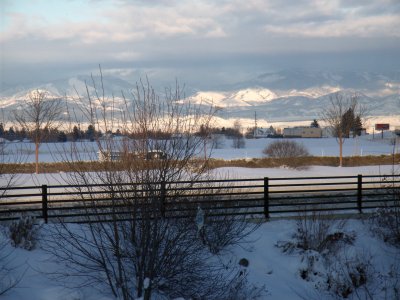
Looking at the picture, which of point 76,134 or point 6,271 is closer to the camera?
point 76,134

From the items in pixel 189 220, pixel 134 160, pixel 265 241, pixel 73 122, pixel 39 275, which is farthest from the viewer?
pixel 265 241

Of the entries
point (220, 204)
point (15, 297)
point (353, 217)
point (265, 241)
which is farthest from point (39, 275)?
point (353, 217)

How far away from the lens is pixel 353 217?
1557 centimetres

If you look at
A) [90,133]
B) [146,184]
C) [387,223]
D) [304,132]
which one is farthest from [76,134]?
[304,132]

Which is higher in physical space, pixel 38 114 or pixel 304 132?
pixel 38 114

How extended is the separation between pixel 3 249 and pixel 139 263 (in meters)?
4.13

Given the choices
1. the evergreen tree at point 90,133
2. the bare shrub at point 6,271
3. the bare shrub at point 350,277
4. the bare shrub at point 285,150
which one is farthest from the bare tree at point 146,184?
the bare shrub at point 285,150

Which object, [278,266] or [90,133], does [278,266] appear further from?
[90,133]

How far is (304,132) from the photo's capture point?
101938 millimetres

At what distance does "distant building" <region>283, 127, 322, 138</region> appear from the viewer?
331ft

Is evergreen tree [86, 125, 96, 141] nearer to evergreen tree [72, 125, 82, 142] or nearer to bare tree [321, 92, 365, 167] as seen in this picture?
evergreen tree [72, 125, 82, 142]

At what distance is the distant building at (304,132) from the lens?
100750 mm

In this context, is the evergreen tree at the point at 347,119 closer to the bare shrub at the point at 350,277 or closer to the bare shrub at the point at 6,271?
the bare shrub at the point at 350,277

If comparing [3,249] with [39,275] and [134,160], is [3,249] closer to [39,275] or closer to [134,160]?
[39,275]
